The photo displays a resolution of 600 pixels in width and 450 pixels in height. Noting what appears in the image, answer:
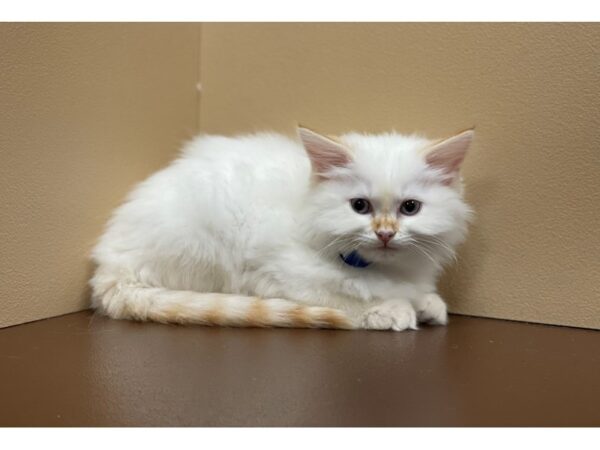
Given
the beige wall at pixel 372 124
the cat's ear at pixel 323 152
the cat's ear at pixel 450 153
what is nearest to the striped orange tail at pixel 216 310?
the beige wall at pixel 372 124

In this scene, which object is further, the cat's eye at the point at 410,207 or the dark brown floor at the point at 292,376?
the cat's eye at the point at 410,207

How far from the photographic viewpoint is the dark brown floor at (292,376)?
47.9 inches

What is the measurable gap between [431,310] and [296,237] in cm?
47

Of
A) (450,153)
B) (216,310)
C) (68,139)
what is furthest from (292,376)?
(68,139)

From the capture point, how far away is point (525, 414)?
1230mm

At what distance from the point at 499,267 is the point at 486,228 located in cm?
13

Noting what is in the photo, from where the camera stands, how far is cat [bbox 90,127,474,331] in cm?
187

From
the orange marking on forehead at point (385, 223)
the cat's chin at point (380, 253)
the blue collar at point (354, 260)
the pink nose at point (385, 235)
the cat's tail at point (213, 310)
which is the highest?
the orange marking on forehead at point (385, 223)

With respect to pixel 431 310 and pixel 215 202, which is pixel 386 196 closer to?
pixel 431 310

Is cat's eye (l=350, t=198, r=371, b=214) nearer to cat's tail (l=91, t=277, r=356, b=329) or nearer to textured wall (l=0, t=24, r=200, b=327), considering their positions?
cat's tail (l=91, t=277, r=356, b=329)

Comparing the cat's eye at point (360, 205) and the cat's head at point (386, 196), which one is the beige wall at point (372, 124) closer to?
the cat's head at point (386, 196)

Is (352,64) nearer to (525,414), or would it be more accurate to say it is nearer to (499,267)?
(499,267)

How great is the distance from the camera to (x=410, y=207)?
1.88 m

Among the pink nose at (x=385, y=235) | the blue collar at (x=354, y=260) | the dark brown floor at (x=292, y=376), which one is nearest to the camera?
the dark brown floor at (x=292, y=376)
